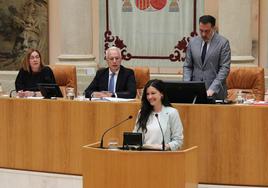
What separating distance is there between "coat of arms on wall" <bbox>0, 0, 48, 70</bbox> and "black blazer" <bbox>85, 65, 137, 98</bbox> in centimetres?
418

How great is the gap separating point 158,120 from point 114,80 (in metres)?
2.07

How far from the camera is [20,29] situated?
43.8ft

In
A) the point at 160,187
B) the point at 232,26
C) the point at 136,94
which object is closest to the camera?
the point at 160,187

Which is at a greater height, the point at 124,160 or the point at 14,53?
the point at 14,53

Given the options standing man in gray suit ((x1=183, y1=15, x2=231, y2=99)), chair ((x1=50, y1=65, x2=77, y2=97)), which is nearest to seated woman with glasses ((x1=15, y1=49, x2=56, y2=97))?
chair ((x1=50, y1=65, x2=77, y2=97))

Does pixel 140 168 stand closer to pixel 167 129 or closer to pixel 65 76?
pixel 167 129

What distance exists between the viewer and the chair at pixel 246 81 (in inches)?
361

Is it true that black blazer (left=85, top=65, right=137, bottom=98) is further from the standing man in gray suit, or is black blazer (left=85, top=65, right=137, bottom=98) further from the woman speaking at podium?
the woman speaking at podium

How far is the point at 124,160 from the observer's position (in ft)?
21.9

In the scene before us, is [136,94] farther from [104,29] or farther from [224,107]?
[104,29]

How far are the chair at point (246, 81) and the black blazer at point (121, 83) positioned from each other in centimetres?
118

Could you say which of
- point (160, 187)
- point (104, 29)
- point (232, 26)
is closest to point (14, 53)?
point (104, 29)

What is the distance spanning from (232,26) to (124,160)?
17.4ft

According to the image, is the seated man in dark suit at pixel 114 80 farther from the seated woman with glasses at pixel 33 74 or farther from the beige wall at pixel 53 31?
the beige wall at pixel 53 31
